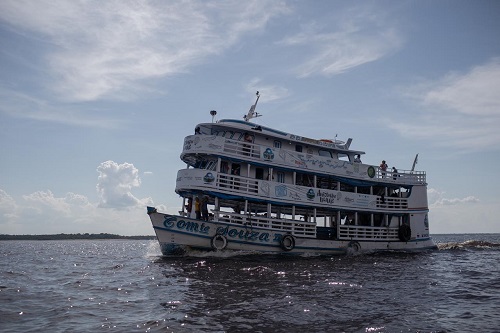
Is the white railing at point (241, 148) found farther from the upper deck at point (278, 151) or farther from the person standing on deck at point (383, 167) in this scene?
the person standing on deck at point (383, 167)

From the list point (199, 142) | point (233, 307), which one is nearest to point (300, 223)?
point (199, 142)

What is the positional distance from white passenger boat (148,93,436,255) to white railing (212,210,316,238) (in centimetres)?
5

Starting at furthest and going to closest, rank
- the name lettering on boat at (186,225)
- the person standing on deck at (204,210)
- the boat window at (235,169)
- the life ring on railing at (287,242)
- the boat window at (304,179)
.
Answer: the boat window at (304,179), the boat window at (235,169), the life ring on railing at (287,242), the person standing on deck at (204,210), the name lettering on boat at (186,225)

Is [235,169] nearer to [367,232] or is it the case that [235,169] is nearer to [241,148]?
[241,148]

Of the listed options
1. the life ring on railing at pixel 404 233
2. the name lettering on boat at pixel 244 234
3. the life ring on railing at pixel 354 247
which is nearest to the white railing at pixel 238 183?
the name lettering on boat at pixel 244 234

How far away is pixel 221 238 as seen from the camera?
→ 1888cm

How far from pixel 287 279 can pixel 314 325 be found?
18.0 feet

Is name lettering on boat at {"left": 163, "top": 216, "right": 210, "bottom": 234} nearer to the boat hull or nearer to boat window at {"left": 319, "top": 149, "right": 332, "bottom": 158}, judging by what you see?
the boat hull

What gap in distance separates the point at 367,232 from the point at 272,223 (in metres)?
6.76

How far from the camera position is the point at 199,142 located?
19828 millimetres

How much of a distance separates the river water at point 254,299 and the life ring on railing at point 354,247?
6.37 m

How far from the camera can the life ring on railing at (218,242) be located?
1878 centimetres

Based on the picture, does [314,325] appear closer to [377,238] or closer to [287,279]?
[287,279]

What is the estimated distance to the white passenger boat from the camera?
19.2m
